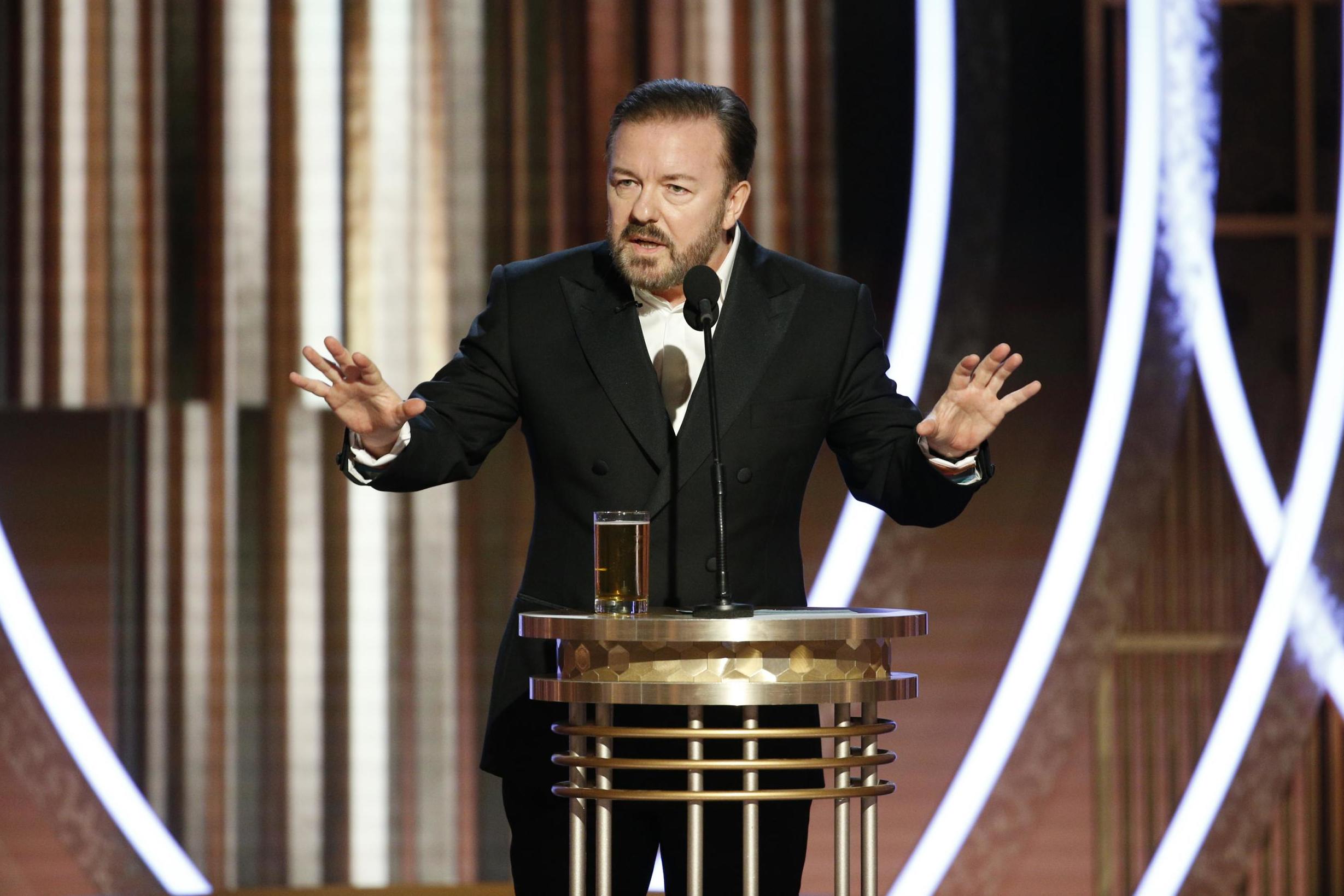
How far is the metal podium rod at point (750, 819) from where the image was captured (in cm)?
175

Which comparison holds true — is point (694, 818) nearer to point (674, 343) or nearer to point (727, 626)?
point (727, 626)

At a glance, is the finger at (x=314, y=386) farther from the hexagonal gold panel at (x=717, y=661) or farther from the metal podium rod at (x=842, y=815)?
the metal podium rod at (x=842, y=815)

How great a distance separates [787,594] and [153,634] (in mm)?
2090

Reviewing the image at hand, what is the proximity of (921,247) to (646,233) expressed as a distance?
1746 mm

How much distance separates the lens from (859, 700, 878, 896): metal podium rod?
1.80 meters

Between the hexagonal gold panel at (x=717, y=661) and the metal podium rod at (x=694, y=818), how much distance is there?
0.06 m

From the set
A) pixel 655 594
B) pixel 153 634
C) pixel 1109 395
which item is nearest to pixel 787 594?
pixel 655 594

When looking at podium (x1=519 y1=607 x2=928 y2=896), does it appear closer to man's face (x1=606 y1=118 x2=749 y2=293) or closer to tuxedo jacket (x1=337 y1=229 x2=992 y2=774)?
tuxedo jacket (x1=337 y1=229 x2=992 y2=774)

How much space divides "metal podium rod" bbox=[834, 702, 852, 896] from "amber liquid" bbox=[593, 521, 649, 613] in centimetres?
27

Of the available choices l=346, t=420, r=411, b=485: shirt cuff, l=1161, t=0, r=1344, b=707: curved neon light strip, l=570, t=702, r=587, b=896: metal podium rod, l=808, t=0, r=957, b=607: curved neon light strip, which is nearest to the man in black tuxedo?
l=346, t=420, r=411, b=485: shirt cuff

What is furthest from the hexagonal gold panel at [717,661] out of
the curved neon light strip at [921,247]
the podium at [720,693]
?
the curved neon light strip at [921,247]

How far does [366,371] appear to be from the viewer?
1.95 meters

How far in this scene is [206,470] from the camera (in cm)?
376

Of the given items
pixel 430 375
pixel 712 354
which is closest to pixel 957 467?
pixel 712 354
